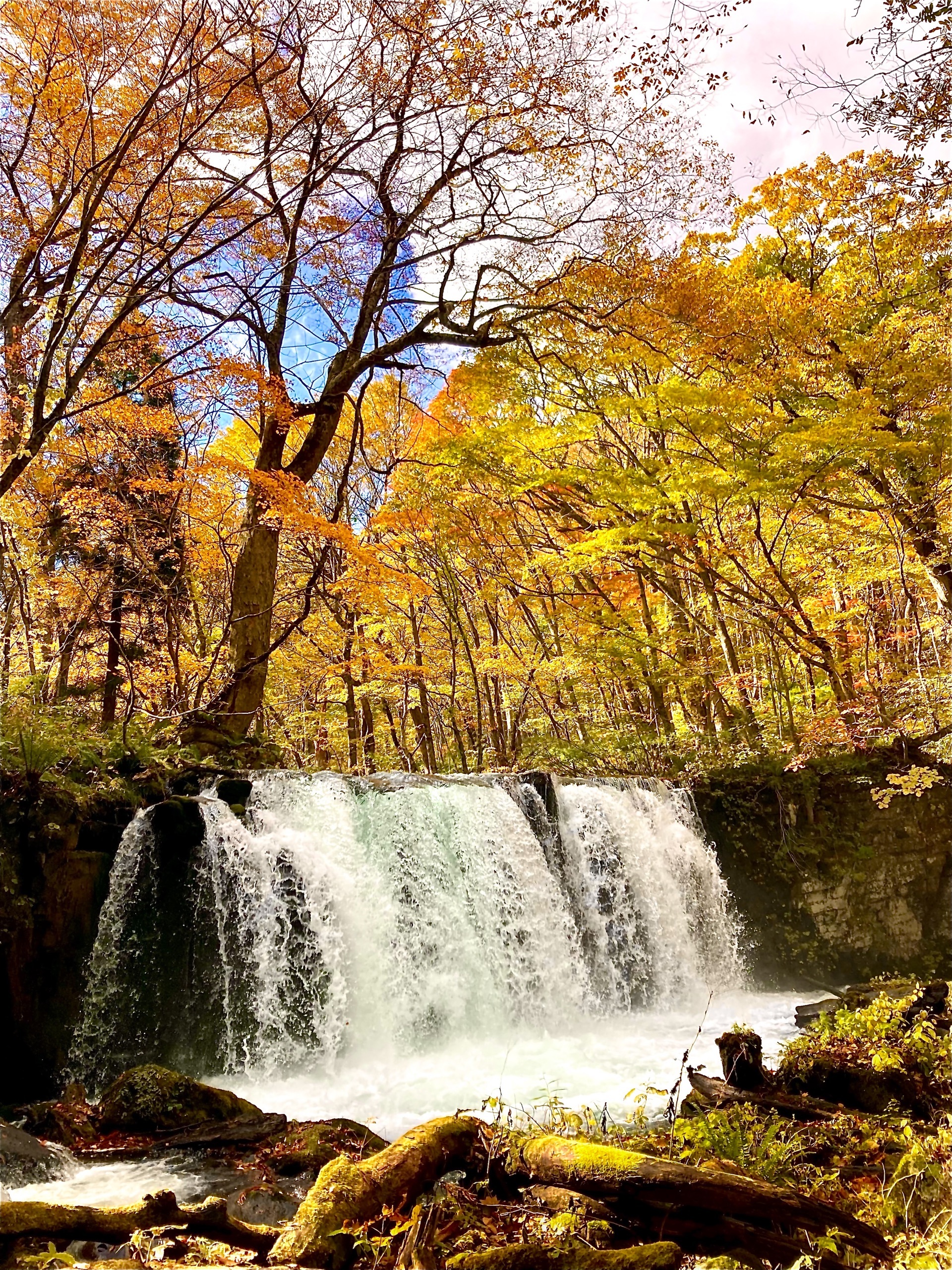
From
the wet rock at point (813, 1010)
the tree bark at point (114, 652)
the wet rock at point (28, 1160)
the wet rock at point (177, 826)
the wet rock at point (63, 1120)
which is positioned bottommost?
the wet rock at point (813, 1010)

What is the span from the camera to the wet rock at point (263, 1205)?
3055 millimetres

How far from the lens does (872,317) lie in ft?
29.2

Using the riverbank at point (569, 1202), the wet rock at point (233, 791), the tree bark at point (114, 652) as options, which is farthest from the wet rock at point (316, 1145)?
the tree bark at point (114, 652)

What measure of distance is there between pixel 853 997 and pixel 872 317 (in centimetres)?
794

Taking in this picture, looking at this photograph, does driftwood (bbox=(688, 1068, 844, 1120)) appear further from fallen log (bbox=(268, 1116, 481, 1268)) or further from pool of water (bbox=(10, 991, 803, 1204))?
fallen log (bbox=(268, 1116, 481, 1268))

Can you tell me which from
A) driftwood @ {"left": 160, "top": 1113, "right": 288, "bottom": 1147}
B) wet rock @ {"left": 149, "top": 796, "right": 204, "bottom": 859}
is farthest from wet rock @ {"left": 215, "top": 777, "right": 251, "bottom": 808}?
driftwood @ {"left": 160, "top": 1113, "right": 288, "bottom": 1147}

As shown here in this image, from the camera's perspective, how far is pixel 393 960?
21.5ft

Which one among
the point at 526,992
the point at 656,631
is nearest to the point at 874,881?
the point at 656,631

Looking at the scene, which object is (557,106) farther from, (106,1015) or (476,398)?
(106,1015)

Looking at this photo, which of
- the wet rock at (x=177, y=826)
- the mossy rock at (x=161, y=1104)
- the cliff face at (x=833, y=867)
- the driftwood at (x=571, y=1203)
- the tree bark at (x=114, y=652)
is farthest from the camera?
the cliff face at (x=833, y=867)

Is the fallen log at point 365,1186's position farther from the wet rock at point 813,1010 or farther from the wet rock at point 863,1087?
the wet rock at point 813,1010

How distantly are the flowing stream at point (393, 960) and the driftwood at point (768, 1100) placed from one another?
79cm

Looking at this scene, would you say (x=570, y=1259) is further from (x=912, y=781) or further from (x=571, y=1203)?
(x=912, y=781)

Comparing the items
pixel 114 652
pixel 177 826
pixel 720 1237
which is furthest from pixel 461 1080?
pixel 114 652
